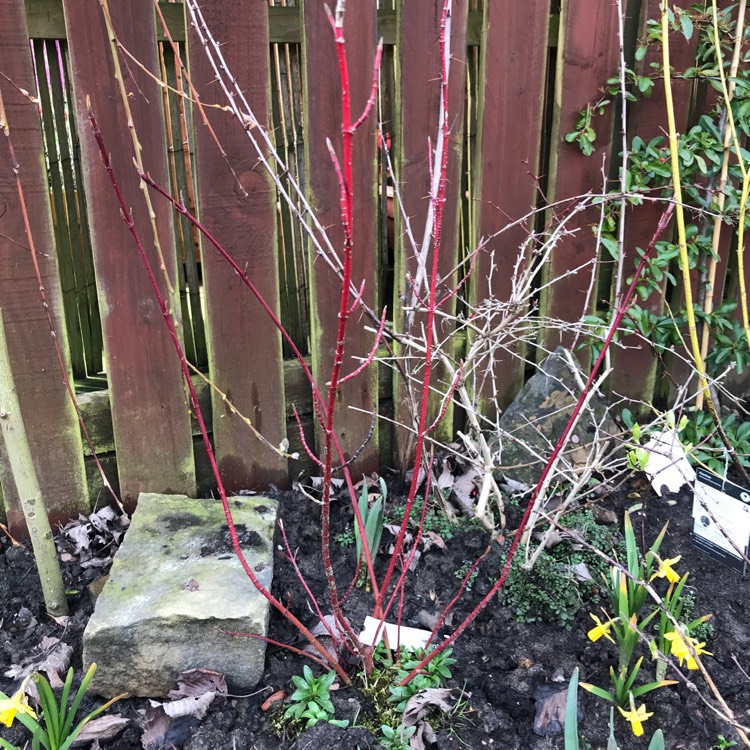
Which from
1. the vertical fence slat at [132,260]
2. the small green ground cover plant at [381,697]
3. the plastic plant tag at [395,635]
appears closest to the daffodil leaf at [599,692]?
the small green ground cover plant at [381,697]

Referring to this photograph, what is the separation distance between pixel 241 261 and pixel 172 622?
1.16 meters

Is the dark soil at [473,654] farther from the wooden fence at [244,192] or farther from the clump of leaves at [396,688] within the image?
the wooden fence at [244,192]

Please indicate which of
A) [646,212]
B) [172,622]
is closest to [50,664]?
[172,622]

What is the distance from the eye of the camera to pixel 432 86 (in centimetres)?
253

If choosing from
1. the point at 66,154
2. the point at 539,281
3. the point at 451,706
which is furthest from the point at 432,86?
the point at 451,706

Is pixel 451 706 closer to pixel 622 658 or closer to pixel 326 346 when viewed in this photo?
pixel 622 658

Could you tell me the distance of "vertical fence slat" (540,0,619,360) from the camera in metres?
2.71

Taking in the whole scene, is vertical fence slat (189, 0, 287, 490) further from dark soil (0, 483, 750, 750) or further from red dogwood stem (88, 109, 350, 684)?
red dogwood stem (88, 109, 350, 684)

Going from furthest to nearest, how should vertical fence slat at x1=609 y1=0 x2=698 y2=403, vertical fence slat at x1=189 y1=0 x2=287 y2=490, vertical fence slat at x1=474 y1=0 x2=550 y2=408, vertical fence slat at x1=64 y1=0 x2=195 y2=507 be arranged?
vertical fence slat at x1=609 y1=0 x2=698 y2=403 < vertical fence slat at x1=474 y1=0 x2=550 y2=408 < vertical fence slat at x1=189 y1=0 x2=287 y2=490 < vertical fence slat at x1=64 y1=0 x2=195 y2=507

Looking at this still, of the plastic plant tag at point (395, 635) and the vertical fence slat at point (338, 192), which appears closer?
the plastic plant tag at point (395, 635)

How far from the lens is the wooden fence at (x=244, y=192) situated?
222 cm

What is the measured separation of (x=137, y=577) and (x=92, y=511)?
0.61 meters

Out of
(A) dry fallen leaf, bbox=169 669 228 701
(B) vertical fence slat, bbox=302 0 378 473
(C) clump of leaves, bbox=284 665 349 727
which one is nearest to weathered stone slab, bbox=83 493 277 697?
(A) dry fallen leaf, bbox=169 669 228 701

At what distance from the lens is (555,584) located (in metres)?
2.19
